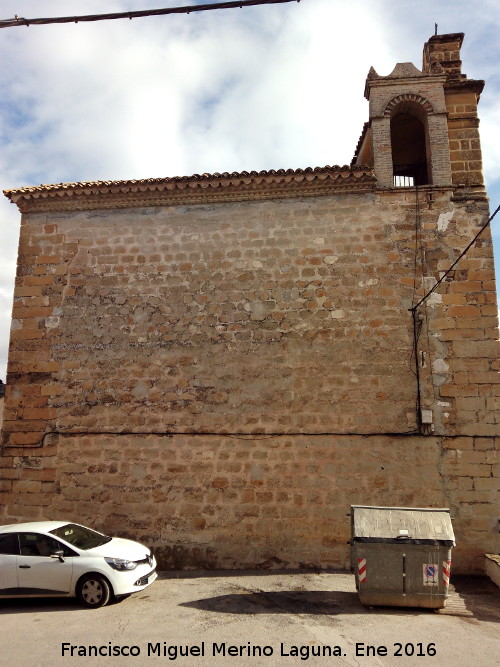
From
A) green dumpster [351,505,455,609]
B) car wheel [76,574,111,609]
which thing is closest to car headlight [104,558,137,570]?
car wheel [76,574,111,609]

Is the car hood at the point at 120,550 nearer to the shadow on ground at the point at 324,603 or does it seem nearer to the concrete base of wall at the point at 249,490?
the shadow on ground at the point at 324,603

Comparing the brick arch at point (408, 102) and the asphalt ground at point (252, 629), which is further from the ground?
the brick arch at point (408, 102)

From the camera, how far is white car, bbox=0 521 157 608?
6312mm

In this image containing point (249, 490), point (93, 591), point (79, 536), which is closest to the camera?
point (93, 591)

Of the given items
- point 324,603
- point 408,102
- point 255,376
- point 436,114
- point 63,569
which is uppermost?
point 408,102

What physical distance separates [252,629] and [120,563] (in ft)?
6.59

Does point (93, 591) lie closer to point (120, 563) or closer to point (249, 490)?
point (120, 563)

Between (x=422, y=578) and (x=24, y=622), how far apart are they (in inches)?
182

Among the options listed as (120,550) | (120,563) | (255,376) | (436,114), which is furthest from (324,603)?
(436,114)

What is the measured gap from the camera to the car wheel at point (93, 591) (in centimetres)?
626

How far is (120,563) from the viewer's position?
6.48 m

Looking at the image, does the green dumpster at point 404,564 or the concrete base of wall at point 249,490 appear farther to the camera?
the concrete base of wall at point 249,490

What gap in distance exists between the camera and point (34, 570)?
6.40 meters

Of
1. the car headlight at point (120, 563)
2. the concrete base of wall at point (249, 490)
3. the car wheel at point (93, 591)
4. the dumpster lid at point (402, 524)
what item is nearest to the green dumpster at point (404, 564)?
the dumpster lid at point (402, 524)
